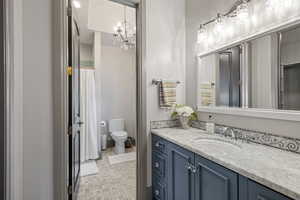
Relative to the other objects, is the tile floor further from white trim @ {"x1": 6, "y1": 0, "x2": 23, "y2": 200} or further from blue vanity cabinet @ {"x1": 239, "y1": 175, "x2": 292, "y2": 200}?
blue vanity cabinet @ {"x1": 239, "y1": 175, "x2": 292, "y2": 200}

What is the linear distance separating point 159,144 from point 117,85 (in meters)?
2.90

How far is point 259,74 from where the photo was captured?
136 cm

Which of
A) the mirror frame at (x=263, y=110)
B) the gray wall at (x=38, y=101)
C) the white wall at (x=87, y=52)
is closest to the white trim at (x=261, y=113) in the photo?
the mirror frame at (x=263, y=110)

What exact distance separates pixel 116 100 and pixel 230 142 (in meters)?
3.35

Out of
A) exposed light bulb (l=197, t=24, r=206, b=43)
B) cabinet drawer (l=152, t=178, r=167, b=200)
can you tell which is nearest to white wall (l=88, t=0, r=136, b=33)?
exposed light bulb (l=197, t=24, r=206, b=43)

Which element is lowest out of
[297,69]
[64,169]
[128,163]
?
[128,163]

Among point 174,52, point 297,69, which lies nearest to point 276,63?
point 297,69

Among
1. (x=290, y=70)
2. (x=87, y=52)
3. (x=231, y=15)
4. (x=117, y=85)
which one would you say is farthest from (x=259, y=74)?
(x=87, y=52)

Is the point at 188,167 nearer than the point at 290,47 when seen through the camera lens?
No

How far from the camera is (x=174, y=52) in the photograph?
2.16 meters

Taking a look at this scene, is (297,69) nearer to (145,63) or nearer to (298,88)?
(298,88)

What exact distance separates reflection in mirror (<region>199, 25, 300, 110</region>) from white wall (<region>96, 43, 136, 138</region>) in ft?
9.20

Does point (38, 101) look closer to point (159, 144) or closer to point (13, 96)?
point (13, 96)

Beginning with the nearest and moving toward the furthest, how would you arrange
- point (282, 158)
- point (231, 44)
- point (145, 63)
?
point (282, 158) < point (231, 44) < point (145, 63)
